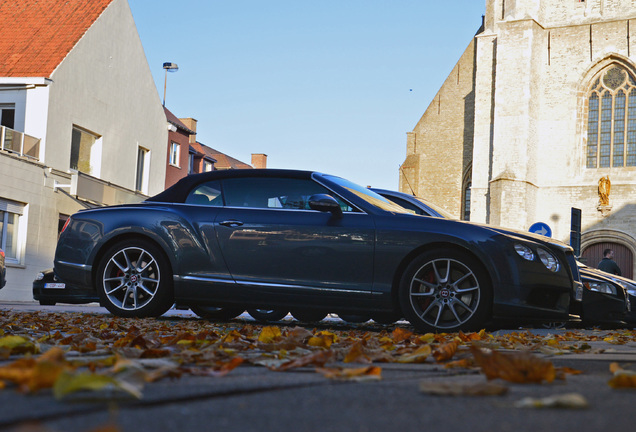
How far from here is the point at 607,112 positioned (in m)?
31.2

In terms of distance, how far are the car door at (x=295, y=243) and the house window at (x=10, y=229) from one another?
1670 centimetres

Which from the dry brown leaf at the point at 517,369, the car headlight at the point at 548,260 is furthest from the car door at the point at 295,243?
the dry brown leaf at the point at 517,369

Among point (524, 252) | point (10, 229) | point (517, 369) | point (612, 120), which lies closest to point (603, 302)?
point (524, 252)

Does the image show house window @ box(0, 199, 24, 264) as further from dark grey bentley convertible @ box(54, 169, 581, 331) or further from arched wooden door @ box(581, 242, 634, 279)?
arched wooden door @ box(581, 242, 634, 279)

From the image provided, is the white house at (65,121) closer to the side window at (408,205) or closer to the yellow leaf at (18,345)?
the side window at (408,205)

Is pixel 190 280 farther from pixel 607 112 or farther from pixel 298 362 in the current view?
pixel 607 112

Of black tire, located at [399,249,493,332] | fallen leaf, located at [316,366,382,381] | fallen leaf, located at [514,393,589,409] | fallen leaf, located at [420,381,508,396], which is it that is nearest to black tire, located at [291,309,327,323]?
black tire, located at [399,249,493,332]

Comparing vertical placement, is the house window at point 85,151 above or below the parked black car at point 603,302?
above

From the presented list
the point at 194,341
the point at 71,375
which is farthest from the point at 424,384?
the point at 194,341

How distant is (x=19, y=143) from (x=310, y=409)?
22.2 metres

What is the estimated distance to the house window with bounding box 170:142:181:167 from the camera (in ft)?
115

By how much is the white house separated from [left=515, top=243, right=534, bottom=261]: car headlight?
59.7 ft

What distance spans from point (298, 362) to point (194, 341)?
3.46 feet

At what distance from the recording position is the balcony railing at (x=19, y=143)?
2177 centimetres
